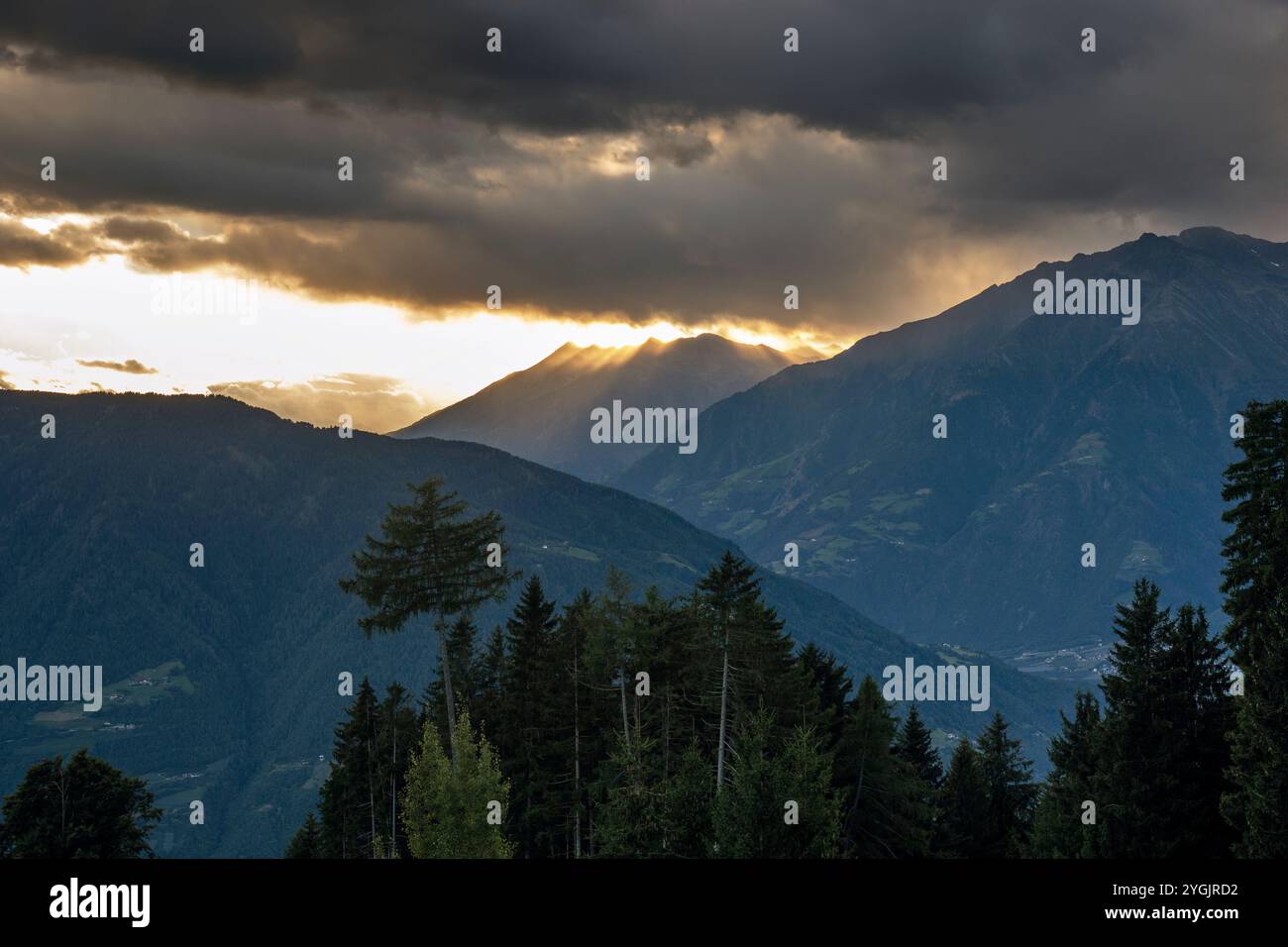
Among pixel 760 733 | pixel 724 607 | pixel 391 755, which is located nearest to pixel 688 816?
pixel 760 733

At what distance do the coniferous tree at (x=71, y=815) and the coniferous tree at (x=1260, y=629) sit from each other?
2193 inches

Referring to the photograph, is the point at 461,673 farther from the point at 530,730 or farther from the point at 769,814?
the point at 769,814

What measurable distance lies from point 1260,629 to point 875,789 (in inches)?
867

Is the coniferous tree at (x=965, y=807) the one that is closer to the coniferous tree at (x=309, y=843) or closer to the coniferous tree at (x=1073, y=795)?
the coniferous tree at (x=1073, y=795)

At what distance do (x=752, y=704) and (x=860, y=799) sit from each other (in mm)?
9395

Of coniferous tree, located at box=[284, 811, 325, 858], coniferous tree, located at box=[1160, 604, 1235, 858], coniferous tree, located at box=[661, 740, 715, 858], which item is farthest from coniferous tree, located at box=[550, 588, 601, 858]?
coniferous tree, located at box=[284, 811, 325, 858]

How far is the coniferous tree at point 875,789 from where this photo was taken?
202 ft

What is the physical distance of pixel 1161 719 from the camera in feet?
162

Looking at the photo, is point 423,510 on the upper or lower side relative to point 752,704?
upper

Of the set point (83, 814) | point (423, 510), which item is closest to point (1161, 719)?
point (423, 510)

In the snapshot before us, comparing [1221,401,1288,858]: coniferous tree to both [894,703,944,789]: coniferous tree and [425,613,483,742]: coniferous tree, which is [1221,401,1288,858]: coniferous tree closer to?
[425,613,483,742]: coniferous tree
